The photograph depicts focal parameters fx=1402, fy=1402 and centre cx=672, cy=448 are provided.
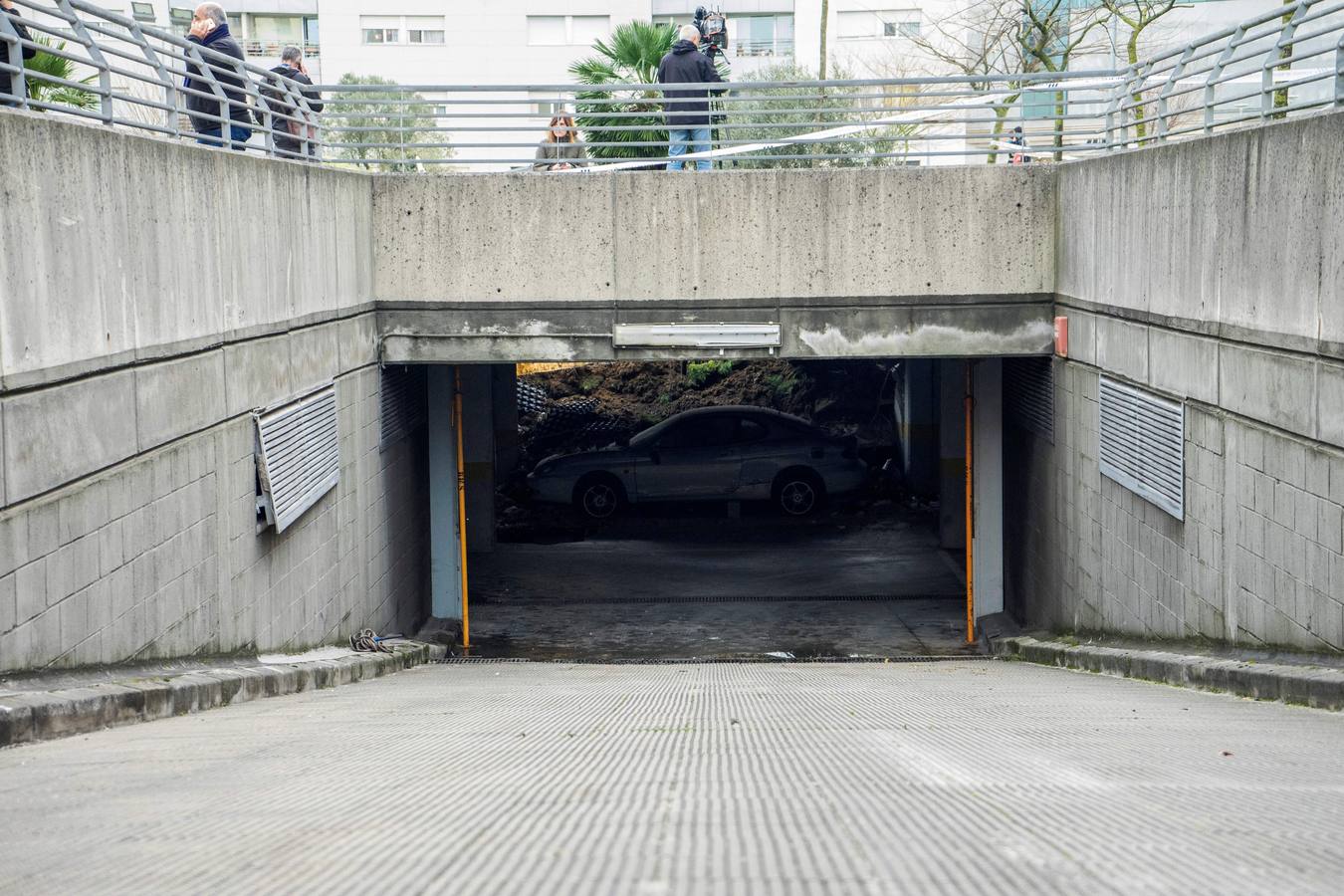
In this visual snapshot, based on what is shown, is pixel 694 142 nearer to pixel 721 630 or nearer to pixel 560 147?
pixel 560 147

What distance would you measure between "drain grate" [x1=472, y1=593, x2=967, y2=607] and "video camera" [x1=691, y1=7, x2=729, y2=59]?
636 cm

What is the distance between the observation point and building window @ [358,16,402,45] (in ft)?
144

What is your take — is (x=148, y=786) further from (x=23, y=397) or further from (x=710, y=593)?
(x=710, y=593)

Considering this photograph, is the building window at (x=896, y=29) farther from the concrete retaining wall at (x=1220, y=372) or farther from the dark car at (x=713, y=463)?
the concrete retaining wall at (x=1220, y=372)

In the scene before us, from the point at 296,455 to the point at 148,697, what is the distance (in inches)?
144

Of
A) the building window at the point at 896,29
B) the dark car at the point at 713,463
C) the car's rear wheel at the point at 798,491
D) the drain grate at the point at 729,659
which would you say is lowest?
the drain grate at the point at 729,659

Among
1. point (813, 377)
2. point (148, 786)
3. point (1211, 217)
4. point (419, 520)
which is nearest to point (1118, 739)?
point (148, 786)

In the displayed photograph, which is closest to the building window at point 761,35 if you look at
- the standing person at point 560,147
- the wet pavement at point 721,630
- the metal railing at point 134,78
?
the standing person at point 560,147

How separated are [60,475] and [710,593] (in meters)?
11.8

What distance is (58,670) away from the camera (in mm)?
6137

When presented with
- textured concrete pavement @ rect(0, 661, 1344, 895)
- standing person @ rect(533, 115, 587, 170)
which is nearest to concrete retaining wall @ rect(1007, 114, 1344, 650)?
textured concrete pavement @ rect(0, 661, 1344, 895)

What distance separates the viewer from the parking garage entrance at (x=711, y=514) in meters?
15.6

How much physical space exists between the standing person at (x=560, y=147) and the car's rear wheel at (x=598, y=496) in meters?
5.26

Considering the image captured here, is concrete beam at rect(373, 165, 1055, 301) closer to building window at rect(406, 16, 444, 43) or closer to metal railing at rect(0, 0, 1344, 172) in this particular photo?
metal railing at rect(0, 0, 1344, 172)
